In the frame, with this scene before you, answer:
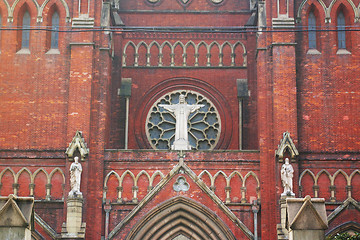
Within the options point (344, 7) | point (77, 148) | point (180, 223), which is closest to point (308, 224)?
point (180, 223)

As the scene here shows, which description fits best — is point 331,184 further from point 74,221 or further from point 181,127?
point 74,221

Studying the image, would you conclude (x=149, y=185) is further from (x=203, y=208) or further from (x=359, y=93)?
(x=359, y=93)

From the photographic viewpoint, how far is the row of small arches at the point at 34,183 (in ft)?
88.8

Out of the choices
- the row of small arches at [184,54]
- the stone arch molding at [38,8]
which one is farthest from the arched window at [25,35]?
the row of small arches at [184,54]

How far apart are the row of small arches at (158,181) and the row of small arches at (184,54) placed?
638 cm

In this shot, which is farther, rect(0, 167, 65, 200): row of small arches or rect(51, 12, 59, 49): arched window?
rect(51, 12, 59, 49): arched window

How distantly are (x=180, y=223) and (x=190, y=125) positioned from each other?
5365mm

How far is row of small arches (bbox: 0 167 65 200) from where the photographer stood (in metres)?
27.1

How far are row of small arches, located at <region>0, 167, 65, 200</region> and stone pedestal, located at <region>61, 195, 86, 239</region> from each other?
123 centimetres

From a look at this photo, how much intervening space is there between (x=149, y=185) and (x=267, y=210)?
4446 millimetres

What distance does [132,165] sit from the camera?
89.6 ft

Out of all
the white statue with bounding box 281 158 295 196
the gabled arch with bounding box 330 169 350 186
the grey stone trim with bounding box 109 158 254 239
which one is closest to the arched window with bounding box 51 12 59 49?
the grey stone trim with bounding box 109 158 254 239

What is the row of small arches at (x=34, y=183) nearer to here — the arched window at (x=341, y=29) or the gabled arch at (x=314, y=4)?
the gabled arch at (x=314, y=4)

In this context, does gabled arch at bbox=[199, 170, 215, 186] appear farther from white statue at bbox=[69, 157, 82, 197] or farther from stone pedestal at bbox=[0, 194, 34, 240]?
stone pedestal at bbox=[0, 194, 34, 240]
